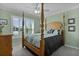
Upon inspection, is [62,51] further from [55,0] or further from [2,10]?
[2,10]

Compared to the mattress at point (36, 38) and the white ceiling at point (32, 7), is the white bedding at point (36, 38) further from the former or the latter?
the white ceiling at point (32, 7)

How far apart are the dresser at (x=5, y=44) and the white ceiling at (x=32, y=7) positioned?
0.77 m

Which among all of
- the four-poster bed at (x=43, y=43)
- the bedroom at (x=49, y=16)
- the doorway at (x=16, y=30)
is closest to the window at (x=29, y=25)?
the bedroom at (x=49, y=16)

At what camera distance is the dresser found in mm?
2632

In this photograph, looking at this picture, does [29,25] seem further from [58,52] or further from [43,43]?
[58,52]

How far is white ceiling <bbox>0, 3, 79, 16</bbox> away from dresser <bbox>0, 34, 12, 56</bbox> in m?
0.77

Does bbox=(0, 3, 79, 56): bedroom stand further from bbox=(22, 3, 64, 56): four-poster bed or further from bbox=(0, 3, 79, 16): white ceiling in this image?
bbox=(22, 3, 64, 56): four-poster bed

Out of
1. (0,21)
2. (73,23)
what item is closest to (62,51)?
(73,23)

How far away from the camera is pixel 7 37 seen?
2.68 metres

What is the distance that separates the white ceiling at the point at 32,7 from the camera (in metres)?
2.98

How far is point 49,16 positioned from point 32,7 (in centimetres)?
57

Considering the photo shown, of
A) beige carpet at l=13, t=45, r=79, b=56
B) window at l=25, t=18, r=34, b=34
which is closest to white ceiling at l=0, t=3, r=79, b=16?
window at l=25, t=18, r=34, b=34

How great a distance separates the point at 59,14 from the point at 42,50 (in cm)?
118

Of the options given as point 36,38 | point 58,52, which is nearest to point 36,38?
point 36,38
